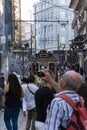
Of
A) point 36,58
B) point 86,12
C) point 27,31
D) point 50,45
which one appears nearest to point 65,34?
point 50,45

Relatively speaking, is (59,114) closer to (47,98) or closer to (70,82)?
(70,82)

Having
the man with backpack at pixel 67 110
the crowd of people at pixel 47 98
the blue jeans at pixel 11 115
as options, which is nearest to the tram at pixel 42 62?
the crowd of people at pixel 47 98

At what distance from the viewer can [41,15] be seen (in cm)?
13562

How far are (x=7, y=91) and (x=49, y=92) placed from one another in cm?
217

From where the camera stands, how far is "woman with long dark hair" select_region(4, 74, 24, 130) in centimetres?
1028

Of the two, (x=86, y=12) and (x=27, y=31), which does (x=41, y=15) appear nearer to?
(x=27, y=31)

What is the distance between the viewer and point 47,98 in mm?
8398

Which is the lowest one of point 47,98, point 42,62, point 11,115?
point 42,62

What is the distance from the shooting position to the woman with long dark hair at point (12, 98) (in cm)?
1028

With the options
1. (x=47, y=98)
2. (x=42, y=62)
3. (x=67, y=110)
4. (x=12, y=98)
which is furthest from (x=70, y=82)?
(x=42, y=62)

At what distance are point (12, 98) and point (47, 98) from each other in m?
2.26

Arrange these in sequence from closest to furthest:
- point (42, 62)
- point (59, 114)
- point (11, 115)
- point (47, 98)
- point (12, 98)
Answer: point (59, 114) < point (47, 98) < point (12, 98) < point (11, 115) < point (42, 62)

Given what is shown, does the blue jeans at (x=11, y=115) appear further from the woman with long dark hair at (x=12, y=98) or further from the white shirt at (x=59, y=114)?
the white shirt at (x=59, y=114)

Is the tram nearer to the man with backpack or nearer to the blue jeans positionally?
the blue jeans
